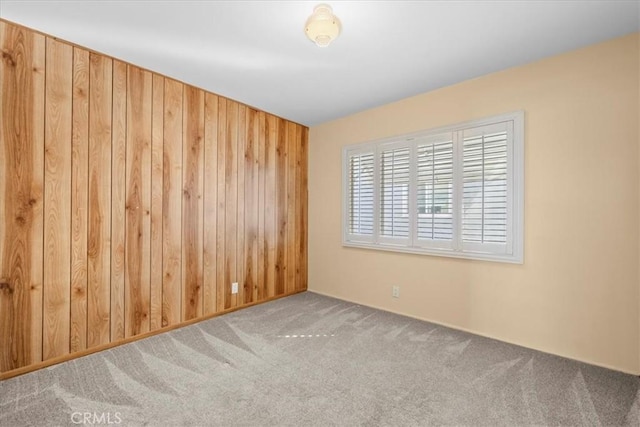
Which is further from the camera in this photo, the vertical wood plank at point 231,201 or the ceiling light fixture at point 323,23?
the vertical wood plank at point 231,201

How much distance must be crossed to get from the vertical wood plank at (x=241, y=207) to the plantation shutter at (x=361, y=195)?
4.27 ft

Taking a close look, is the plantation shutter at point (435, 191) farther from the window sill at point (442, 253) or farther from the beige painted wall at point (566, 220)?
the beige painted wall at point (566, 220)

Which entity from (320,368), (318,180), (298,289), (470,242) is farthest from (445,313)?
(318,180)

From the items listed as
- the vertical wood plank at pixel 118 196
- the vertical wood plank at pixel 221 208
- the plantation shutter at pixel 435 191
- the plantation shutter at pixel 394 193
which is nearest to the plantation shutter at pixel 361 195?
the plantation shutter at pixel 394 193

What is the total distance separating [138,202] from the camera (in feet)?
8.55

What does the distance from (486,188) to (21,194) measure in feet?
11.7

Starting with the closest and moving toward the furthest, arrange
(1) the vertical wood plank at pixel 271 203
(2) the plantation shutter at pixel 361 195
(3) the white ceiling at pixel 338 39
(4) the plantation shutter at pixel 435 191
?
(3) the white ceiling at pixel 338 39 → (4) the plantation shutter at pixel 435 191 → (2) the plantation shutter at pixel 361 195 → (1) the vertical wood plank at pixel 271 203

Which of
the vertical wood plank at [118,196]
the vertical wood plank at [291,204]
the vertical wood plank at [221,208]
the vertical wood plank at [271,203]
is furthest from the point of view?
the vertical wood plank at [291,204]

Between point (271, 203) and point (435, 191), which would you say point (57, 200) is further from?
point (435, 191)

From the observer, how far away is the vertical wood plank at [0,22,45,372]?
1961 millimetres

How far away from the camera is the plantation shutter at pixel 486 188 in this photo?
8.43 ft

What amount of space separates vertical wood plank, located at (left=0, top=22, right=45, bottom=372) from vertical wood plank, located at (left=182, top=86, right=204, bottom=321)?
3.41 ft

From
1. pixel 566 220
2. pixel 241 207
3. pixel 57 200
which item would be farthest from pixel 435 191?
pixel 57 200

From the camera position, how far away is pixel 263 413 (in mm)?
1675
